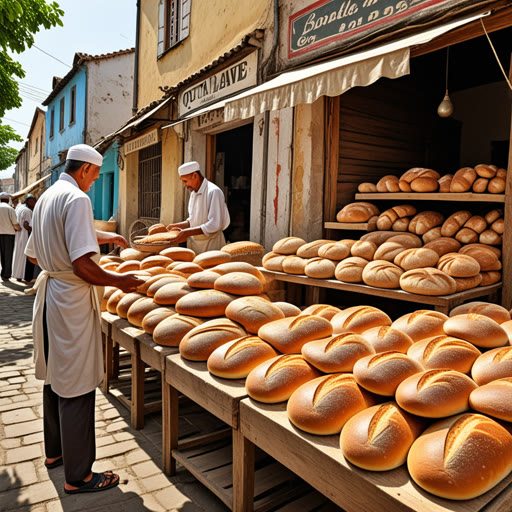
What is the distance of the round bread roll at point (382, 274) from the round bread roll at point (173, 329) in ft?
4.80

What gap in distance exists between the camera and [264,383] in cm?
180

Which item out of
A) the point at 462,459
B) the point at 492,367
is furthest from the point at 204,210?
→ the point at 462,459

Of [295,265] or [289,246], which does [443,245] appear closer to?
[295,265]

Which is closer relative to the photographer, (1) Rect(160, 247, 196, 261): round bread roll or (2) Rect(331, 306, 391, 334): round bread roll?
(2) Rect(331, 306, 391, 334): round bread roll

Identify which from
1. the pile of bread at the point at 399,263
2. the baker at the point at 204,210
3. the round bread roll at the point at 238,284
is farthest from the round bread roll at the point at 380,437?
the baker at the point at 204,210

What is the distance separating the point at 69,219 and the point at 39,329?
2.26 ft

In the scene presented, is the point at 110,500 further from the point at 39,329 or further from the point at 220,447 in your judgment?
the point at 39,329

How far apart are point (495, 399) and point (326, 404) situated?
55 centimetres

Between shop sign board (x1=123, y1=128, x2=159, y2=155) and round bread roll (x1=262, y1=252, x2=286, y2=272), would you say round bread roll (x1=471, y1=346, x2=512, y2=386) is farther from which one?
shop sign board (x1=123, y1=128, x2=159, y2=155)

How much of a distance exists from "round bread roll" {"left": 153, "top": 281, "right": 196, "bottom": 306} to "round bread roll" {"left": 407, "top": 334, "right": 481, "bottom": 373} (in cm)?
168

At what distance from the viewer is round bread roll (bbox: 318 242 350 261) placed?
389 centimetres

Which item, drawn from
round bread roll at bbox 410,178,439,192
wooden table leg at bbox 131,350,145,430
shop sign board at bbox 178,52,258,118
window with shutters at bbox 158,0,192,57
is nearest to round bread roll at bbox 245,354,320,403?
wooden table leg at bbox 131,350,145,430

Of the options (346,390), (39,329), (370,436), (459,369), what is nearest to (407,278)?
(459,369)

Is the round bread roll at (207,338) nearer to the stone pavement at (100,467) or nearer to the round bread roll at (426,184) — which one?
the stone pavement at (100,467)
